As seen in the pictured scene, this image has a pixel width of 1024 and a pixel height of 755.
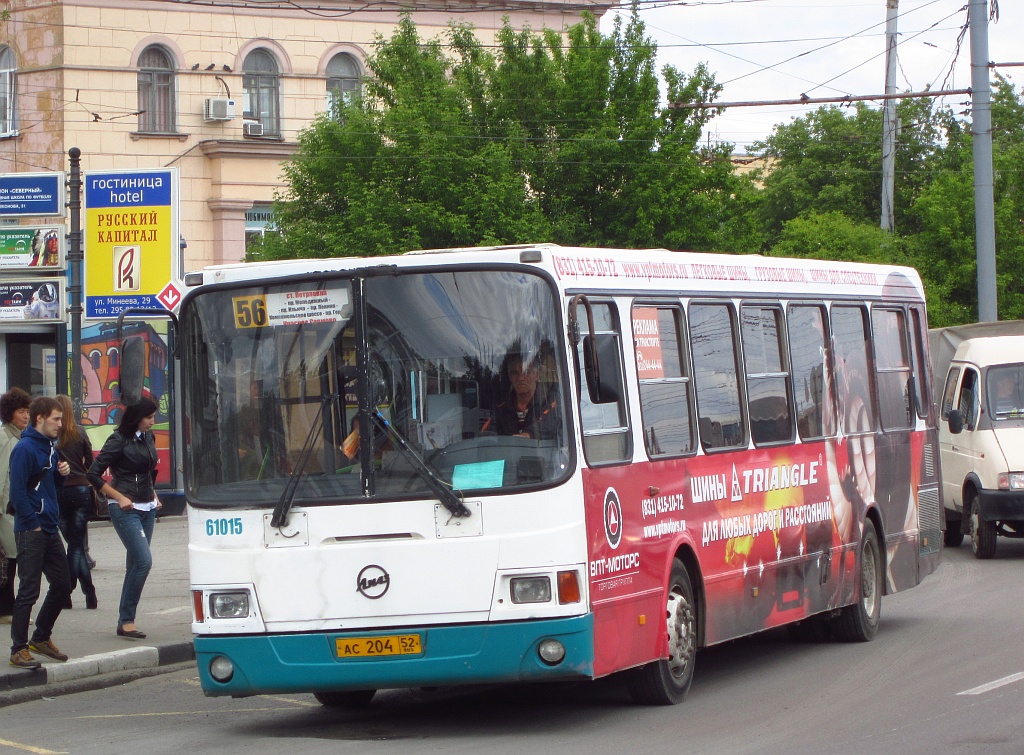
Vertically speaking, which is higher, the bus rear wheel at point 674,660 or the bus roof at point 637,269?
the bus roof at point 637,269

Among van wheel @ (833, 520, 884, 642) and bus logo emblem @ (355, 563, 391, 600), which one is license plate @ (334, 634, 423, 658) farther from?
van wheel @ (833, 520, 884, 642)

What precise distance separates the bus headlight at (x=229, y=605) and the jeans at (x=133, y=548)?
12.4 feet

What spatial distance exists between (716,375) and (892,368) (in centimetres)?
356

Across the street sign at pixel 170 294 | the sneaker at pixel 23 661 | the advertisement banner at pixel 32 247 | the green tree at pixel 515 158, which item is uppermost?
the green tree at pixel 515 158

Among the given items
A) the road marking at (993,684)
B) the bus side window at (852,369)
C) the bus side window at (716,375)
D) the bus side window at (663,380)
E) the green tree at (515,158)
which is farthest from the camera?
the green tree at (515,158)

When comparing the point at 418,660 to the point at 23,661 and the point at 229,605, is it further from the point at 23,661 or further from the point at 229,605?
the point at 23,661

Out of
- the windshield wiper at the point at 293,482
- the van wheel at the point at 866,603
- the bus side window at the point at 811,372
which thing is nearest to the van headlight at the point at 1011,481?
the van wheel at the point at 866,603

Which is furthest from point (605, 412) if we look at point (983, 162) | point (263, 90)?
point (263, 90)

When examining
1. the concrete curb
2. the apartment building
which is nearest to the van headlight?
the concrete curb

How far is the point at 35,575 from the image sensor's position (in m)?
11.1

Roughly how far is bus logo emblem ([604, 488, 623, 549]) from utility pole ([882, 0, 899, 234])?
29.6m

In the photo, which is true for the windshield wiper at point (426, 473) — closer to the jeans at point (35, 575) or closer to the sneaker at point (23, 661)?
the jeans at point (35, 575)

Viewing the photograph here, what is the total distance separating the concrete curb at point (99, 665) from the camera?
11102 mm

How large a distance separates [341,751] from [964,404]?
1278cm
